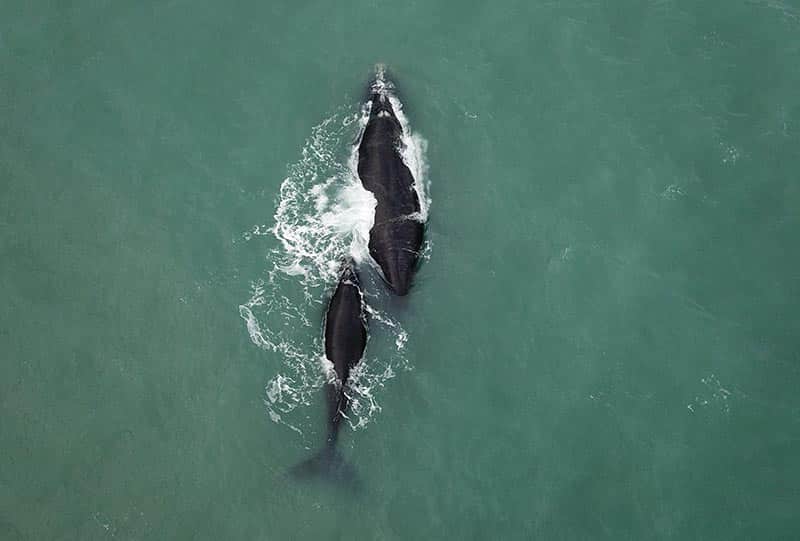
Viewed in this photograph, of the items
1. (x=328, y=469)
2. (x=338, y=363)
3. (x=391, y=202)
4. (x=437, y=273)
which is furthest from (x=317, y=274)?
(x=328, y=469)

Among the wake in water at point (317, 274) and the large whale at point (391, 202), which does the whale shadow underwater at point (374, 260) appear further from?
the wake in water at point (317, 274)

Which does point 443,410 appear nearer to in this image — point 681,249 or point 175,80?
point 681,249

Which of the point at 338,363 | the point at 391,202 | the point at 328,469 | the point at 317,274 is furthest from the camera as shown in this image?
the point at 317,274

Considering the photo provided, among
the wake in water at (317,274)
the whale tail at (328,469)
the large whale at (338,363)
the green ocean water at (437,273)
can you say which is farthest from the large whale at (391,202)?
the whale tail at (328,469)

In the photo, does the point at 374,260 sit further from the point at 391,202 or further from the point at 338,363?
the point at 338,363

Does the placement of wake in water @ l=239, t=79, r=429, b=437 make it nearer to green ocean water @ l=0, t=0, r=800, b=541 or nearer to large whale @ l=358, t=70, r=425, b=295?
green ocean water @ l=0, t=0, r=800, b=541

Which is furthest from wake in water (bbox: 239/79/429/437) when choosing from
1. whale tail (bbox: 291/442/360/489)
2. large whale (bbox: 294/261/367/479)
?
whale tail (bbox: 291/442/360/489)
